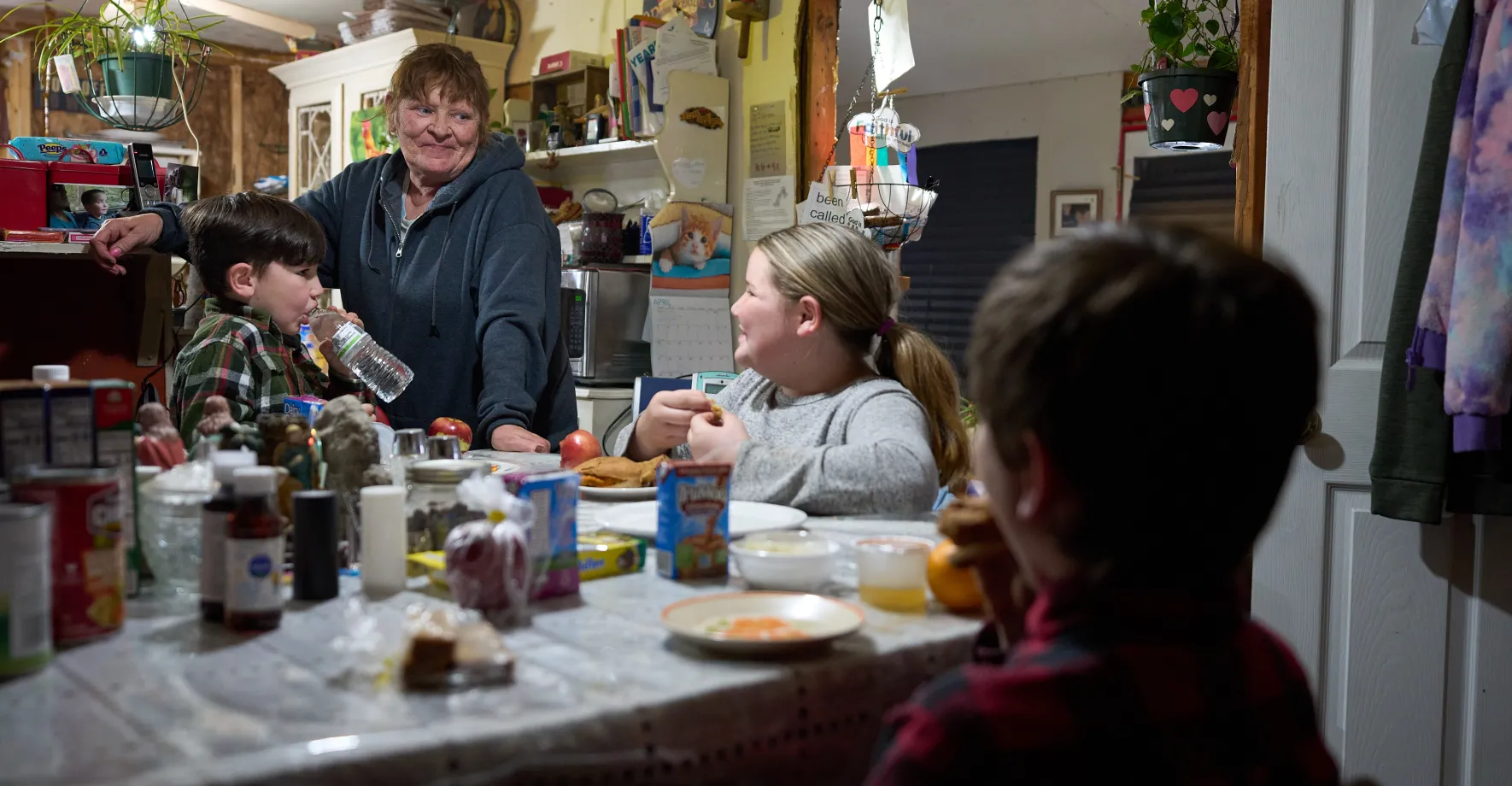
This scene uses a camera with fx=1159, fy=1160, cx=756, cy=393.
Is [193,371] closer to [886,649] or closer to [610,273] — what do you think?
[886,649]

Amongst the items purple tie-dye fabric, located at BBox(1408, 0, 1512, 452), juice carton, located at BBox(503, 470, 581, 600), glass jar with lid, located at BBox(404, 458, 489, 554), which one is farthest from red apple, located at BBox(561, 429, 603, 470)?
purple tie-dye fabric, located at BBox(1408, 0, 1512, 452)

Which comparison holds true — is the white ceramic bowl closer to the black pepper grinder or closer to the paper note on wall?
the black pepper grinder

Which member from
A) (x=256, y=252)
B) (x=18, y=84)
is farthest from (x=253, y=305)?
(x=18, y=84)

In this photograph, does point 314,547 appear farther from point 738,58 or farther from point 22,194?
point 738,58

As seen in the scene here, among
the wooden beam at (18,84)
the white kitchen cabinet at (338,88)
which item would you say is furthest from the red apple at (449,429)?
the wooden beam at (18,84)

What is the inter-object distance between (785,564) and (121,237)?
1.87 metres

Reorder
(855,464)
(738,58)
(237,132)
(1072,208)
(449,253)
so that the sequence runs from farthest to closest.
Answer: (1072,208), (237,132), (738,58), (449,253), (855,464)

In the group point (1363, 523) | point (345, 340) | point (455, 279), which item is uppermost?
point (455, 279)

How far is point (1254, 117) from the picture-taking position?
2.52 m

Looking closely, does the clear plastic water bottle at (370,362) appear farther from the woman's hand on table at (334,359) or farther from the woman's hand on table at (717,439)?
the woman's hand on table at (717,439)

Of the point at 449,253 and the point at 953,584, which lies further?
the point at 449,253

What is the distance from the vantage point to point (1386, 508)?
2.12 metres

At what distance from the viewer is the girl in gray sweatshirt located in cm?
182

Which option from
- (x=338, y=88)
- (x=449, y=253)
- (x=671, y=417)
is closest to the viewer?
(x=671, y=417)
